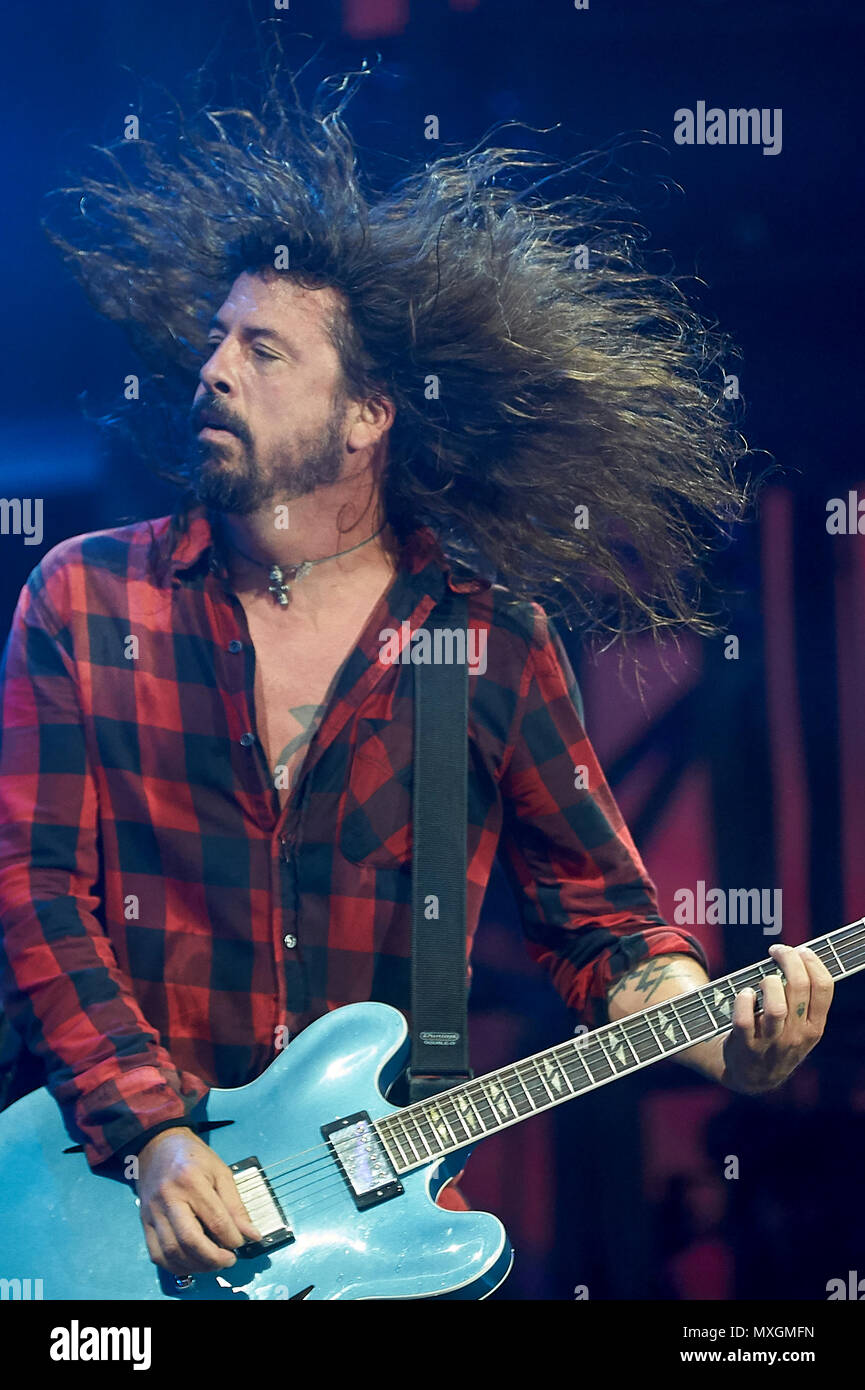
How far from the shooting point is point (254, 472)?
85.8 inches

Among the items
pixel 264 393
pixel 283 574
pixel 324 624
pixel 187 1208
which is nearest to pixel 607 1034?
pixel 187 1208

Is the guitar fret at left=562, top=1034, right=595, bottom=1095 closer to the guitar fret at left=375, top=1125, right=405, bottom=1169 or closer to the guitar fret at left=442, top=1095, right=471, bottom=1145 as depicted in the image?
the guitar fret at left=442, top=1095, right=471, bottom=1145

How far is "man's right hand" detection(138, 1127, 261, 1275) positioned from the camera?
189cm

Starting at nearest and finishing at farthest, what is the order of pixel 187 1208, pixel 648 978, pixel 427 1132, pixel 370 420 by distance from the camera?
pixel 187 1208, pixel 427 1132, pixel 648 978, pixel 370 420

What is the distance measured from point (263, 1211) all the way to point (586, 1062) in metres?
0.54

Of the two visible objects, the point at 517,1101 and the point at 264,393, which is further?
the point at 264,393

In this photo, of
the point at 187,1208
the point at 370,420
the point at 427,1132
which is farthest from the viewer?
the point at 370,420

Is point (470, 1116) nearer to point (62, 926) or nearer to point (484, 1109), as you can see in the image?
point (484, 1109)

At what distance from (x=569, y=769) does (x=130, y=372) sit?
1022 millimetres

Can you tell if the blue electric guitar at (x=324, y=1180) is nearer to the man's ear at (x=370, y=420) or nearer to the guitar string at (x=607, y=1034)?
the guitar string at (x=607, y=1034)

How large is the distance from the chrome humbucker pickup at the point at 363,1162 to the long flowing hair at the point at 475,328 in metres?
0.92

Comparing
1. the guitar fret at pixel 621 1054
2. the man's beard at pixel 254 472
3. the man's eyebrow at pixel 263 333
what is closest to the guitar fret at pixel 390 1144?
the guitar fret at pixel 621 1054
